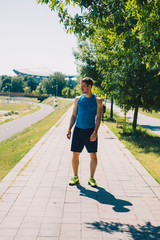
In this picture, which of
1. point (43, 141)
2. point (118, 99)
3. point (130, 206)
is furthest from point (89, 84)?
point (118, 99)

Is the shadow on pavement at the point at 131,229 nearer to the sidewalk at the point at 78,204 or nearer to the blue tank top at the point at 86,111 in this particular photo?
the sidewalk at the point at 78,204

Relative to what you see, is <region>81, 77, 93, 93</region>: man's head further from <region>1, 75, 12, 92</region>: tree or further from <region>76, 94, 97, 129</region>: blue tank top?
<region>1, 75, 12, 92</region>: tree

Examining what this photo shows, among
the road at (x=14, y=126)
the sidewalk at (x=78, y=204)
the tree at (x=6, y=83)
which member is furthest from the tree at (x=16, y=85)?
the sidewalk at (x=78, y=204)

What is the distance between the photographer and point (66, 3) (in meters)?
4.48

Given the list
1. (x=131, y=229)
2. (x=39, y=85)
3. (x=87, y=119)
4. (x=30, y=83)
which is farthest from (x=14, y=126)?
(x=30, y=83)

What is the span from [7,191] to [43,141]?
Answer: 4.66m

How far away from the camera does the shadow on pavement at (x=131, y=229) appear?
266 centimetres

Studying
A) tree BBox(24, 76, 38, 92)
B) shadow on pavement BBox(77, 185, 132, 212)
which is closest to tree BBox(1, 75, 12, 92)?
tree BBox(24, 76, 38, 92)

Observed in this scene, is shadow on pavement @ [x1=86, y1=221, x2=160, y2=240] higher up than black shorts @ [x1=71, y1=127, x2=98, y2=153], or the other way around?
black shorts @ [x1=71, y1=127, x2=98, y2=153]

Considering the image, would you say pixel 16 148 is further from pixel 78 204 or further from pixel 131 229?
pixel 131 229

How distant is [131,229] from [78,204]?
3.09 ft

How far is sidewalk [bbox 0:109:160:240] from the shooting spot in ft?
8.91

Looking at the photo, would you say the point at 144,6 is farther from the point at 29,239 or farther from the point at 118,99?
the point at 118,99

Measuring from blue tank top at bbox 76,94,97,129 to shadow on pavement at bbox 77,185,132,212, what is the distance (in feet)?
3.91
